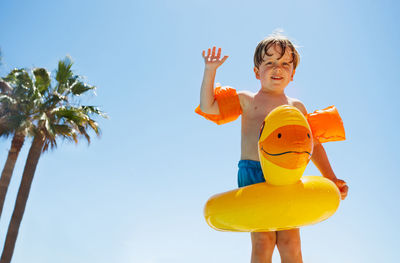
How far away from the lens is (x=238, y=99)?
10.5 feet

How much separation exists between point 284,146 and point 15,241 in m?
10.9

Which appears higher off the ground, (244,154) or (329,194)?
(244,154)

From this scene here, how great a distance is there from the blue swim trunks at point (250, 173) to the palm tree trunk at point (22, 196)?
10161 mm

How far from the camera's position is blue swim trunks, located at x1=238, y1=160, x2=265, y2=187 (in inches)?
114

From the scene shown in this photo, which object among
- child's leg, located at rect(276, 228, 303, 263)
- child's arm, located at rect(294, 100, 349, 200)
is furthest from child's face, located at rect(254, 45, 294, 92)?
child's leg, located at rect(276, 228, 303, 263)

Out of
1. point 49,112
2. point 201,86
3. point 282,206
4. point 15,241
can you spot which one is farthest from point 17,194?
point 282,206

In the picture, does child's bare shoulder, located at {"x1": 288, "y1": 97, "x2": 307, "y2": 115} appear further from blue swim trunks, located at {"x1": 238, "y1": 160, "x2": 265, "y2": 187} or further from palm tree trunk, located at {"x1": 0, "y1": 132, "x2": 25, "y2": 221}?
palm tree trunk, located at {"x1": 0, "y1": 132, "x2": 25, "y2": 221}

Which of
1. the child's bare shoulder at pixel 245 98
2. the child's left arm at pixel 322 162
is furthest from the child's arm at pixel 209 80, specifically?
the child's left arm at pixel 322 162

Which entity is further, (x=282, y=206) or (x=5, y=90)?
(x=5, y=90)

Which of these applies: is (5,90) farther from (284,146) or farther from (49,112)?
(284,146)

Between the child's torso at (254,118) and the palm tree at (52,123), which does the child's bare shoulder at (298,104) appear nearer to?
the child's torso at (254,118)

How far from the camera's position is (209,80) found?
3.04 meters

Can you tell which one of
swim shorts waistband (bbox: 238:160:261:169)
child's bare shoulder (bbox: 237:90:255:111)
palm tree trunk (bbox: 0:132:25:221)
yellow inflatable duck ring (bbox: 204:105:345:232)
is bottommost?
yellow inflatable duck ring (bbox: 204:105:345:232)

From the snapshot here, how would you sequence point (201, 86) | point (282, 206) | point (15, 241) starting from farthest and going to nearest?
point (15, 241) → point (201, 86) → point (282, 206)
